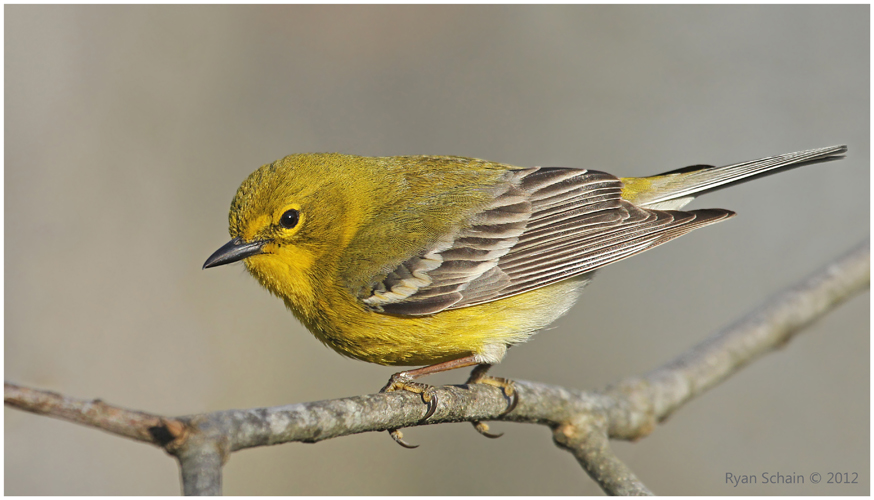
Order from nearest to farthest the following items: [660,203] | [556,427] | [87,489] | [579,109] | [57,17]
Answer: [556,427]
[660,203]
[87,489]
[57,17]
[579,109]

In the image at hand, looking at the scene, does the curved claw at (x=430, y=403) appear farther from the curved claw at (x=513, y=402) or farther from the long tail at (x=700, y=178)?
the long tail at (x=700, y=178)

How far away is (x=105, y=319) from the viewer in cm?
750

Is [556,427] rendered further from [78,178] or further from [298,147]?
[78,178]

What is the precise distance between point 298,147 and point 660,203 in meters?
4.75

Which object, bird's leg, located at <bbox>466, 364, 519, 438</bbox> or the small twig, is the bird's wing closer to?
bird's leg, located at <bbox>466, 364, 519, 438</bbox>

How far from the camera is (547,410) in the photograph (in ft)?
14.7

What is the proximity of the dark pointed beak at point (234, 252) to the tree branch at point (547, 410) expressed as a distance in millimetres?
1566

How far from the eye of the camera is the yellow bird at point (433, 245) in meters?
4.42

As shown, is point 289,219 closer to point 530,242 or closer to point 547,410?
point 530,242

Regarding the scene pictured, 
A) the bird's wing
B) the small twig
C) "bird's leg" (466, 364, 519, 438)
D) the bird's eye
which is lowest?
the small twig

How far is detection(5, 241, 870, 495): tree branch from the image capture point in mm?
2152

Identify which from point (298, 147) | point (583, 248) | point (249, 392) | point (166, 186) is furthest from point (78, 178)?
point (583, 248)

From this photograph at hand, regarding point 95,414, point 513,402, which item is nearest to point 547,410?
point 513,402

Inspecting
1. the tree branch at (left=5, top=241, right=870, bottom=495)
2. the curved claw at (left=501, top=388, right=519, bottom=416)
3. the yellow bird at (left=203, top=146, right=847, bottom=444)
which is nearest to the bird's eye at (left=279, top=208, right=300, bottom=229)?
the yellow bird at (left=203, top=146, right=847, bottom=444)
